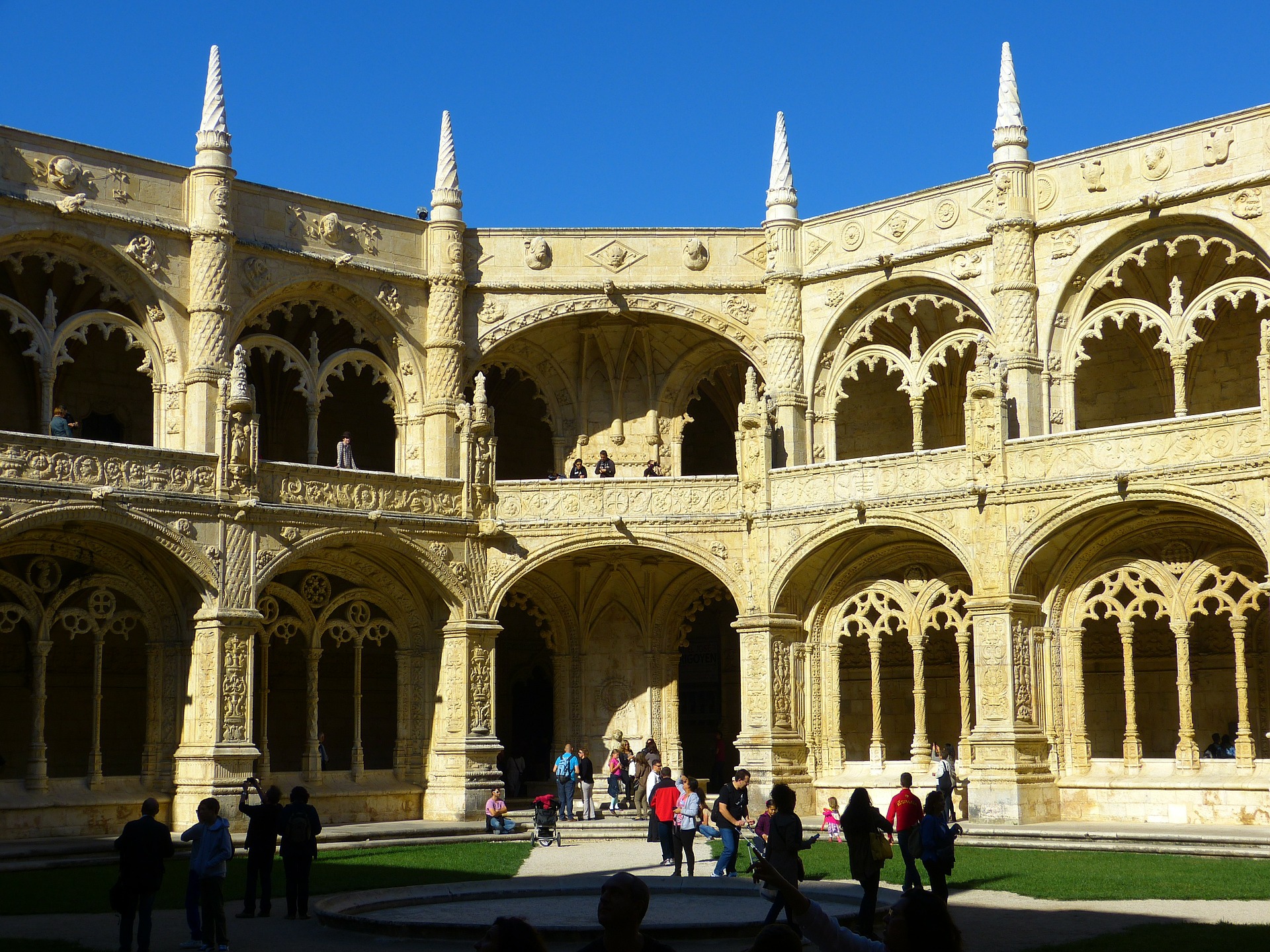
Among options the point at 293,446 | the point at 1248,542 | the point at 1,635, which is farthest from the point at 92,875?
the point at 1248,542

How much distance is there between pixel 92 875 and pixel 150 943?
7067 mm

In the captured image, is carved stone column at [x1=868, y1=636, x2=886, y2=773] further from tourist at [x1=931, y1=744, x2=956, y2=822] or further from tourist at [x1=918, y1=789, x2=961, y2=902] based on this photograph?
tourist at [x1=918, y1=789, x2=961, y2=902]

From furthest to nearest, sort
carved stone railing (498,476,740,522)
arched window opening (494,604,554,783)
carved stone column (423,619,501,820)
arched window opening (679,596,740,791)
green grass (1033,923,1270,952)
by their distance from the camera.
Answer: arched window opening (679,596,740,791) → arched window opening (494,604,554,783) → carved stone railing (498,476,740,522) → carved stone column (423,619,501,820) → green grass (1033,923,1270,952)

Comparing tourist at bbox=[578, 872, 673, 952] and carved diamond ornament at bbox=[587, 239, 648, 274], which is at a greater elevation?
carved diamond ornament at bbox=[587, 239, 648, 274]

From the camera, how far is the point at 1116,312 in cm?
2800

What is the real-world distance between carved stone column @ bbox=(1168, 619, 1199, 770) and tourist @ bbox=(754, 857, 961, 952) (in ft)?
67.6

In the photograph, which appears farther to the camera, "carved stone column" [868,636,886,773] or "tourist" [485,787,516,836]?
"carved stone column" [868,636,886,773]

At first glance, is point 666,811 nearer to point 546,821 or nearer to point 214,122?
point 546,821

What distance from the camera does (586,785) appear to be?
95.5 feet

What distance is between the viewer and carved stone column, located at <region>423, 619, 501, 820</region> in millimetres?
28906

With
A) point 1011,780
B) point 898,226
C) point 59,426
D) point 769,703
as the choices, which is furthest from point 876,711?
point 59,426

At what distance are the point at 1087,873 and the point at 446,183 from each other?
58.9 feet

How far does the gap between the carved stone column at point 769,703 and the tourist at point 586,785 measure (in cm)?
276

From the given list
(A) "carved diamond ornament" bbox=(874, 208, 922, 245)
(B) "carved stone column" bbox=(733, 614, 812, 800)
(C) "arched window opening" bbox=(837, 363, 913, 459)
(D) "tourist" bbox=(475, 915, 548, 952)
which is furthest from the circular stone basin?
(C) "arched window opening" bbox=(837, 363, 913, 459)
